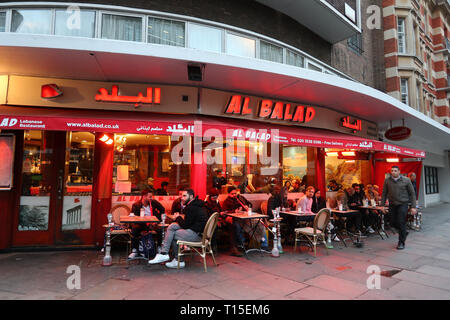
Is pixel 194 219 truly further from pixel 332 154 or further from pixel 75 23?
pixel 332 154

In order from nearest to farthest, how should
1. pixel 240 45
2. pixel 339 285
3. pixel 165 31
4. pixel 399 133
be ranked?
pixel 339 285, pixel 165 31, pixel 240 45, pixel 399 133

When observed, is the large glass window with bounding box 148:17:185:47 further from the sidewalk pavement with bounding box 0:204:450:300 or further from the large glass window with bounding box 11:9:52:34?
the sidewalk pavement with bounding box 0:204:450:300

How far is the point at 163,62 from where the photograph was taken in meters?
6.48

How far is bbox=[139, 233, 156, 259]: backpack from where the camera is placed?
6.22 metres

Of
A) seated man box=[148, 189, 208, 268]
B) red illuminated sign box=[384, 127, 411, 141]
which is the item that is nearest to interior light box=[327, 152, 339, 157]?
red illuminated sign box=[384, 127, 411, 141]

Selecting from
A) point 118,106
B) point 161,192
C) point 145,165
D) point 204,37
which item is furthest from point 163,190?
point 204,37

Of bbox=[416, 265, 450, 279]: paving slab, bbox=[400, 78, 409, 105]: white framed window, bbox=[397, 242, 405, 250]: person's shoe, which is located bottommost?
bbox=[416, 265, 450, 279]: paving slab

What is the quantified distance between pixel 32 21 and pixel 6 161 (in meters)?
3.58

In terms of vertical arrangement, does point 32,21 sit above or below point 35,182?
above

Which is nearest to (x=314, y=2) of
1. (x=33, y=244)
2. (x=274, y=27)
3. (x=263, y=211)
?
(x=274, y=27)

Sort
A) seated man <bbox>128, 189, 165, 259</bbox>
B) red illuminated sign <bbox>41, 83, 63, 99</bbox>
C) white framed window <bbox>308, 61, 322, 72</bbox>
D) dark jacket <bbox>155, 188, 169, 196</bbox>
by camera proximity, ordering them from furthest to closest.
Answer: white framed window <bbox>308, 61, 322, 72</bbox> → dark jacket <bbox>155, 188, 169, 196</bbox> → red illuminated sign <bbox>41, 83, 63, 99</bbox> → seated man <bbox>128, 189, 165, 259</bbox>

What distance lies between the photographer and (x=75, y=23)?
745 centimetres

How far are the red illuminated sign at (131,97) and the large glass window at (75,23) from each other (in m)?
1.65

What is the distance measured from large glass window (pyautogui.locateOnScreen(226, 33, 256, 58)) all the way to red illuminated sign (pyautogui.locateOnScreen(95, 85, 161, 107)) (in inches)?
104
